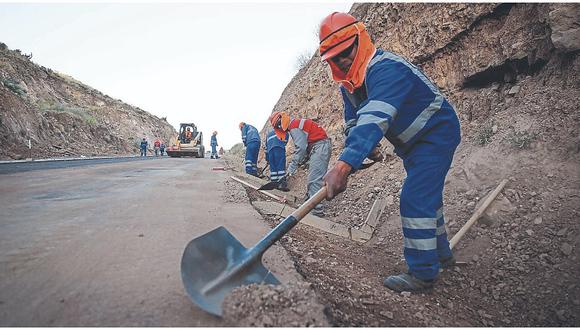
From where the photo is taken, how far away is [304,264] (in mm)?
2438

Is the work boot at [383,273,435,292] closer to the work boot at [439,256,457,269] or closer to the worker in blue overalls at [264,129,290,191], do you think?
the work boot at [439,256,457,269]

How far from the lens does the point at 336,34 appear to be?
88.4 inches

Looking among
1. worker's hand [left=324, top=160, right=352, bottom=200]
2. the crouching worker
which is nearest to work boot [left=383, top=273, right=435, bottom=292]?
worker's hand [left=324, top=160, right=352, bottom=200]

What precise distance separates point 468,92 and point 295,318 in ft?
17.6

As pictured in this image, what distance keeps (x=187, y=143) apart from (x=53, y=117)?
7317 millimetres

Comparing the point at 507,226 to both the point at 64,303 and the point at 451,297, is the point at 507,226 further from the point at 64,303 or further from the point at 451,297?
the point at 64,303

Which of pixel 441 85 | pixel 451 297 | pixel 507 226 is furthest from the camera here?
pixel 441 85

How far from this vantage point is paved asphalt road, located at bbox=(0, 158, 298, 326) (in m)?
1.44

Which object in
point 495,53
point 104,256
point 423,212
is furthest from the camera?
point 495,53

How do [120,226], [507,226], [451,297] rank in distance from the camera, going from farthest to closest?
[507,226] < [120,226] < [451,297]

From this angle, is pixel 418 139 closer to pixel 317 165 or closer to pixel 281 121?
pixel 317 165

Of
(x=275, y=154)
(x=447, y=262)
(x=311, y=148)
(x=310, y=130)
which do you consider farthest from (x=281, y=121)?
(x=447, y=262)

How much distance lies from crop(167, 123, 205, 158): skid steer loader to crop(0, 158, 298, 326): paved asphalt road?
17.5 meters

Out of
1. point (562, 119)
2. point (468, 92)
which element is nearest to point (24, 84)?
point (468, 92)
